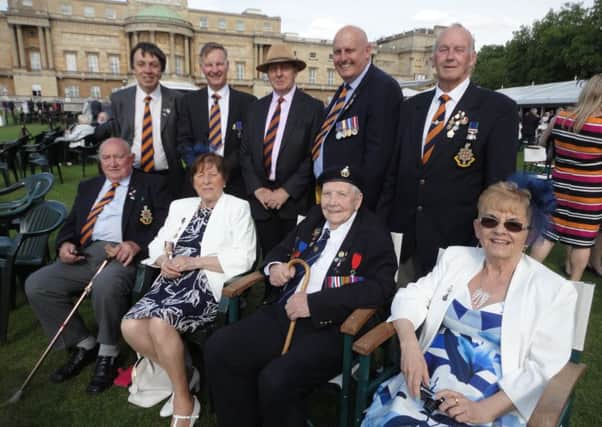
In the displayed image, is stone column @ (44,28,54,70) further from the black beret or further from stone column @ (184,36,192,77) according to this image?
the black beret

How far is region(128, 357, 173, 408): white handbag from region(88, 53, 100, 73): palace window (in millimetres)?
56839

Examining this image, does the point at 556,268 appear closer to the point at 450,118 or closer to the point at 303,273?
the point at 450,118

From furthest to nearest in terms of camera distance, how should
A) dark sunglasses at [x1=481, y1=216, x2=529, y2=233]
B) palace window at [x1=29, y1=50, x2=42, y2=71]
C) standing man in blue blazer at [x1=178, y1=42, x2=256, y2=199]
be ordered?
palace window at [x1=29, y1=50, x2=42, y2=71], standing man in blue blazer at [x1=178, y1=42, x2=256, y2=199], dark sunglasses at [x1=481, y1=216, x2=529, y2=233]

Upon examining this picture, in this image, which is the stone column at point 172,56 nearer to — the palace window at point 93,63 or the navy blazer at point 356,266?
the palace window at point 93,63

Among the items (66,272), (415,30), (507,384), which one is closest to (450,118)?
(507,384)

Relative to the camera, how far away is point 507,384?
5.46 ft

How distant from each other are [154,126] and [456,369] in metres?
3.26

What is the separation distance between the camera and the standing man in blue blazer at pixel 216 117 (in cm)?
367

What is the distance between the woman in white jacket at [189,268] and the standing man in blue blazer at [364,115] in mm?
869

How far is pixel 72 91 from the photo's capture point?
4984 cm

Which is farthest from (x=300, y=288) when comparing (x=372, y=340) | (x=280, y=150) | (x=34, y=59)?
(x=34, y=59)

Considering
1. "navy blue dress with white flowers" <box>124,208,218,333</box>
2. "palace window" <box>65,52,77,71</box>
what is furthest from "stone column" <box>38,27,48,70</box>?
"navy blue dress with white flowers" <box>124,208,218,333</box>

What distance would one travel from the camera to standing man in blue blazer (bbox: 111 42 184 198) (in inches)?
149

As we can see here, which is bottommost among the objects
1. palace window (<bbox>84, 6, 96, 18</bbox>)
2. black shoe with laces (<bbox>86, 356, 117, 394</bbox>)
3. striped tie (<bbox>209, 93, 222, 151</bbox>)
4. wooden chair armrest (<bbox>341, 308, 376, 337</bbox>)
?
black shoe with laces (<bbox>86, 356, 117, 394</bbox>)
